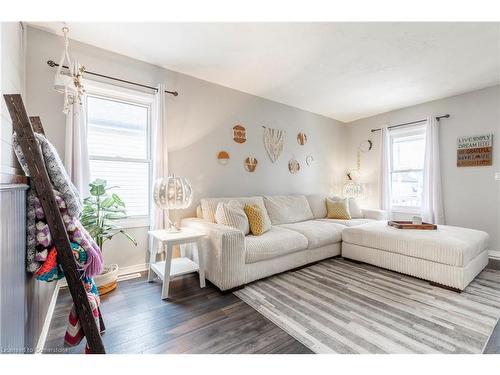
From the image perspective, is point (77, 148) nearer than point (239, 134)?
Yes

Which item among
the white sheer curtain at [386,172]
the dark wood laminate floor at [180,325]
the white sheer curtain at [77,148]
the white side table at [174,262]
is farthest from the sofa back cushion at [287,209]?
the white sheer curtain at [77,148]

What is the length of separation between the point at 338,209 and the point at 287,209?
0.99 meters

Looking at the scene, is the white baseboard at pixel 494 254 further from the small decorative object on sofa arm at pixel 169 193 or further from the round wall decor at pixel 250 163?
the small decorative object on sofa arm at pixel 169 193

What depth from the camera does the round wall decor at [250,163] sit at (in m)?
3.51

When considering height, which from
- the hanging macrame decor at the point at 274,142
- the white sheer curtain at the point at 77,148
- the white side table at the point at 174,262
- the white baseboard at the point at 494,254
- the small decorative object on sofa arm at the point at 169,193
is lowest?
the white baseboard at the point at 494,254

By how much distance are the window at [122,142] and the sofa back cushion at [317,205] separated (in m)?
2.62

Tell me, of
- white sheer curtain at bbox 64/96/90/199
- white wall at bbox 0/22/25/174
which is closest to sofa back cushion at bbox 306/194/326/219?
white sheer curtain at bbox 64/96/90/199

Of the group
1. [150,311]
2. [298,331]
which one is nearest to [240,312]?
[298,331]

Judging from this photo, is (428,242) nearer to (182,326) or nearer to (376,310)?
(376,310)

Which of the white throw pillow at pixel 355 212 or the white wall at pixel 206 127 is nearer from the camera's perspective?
the white wall at pixel 206 127

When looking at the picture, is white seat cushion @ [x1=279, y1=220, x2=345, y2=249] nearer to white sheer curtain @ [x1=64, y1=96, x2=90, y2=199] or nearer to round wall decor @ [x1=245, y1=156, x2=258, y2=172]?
round wall decor @ [x1=245, y1=156, x2=258, y2=172]

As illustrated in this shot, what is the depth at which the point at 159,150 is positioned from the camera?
2.59 metres

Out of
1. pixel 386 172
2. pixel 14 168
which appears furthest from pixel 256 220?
pixel 386 172

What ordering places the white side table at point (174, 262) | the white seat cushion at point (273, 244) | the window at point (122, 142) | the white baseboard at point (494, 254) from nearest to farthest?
the white side table at point (174, 262) < the white seat cushion at point (273, 244) < the window at point (122, 142) < the white baseboard at point (494, 254)
